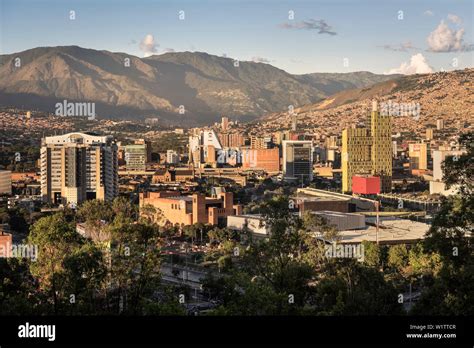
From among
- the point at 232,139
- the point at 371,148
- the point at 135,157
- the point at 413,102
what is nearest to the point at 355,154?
the point at 371,148

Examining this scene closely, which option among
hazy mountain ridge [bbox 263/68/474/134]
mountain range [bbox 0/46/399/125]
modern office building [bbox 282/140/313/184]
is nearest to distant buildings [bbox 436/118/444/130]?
hazy mountain ridge [bbox 263/68/474/134]

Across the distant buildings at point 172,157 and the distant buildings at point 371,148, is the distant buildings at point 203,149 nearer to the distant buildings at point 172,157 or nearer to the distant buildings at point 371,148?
the distant buildings at point 172,157

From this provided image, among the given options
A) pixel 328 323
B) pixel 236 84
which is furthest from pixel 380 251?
pixel 236 84

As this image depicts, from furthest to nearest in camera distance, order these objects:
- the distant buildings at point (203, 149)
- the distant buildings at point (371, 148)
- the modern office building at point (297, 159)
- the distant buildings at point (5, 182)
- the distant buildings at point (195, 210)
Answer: the distant buildings at point (203, 149), the modern office building at point (297, 159), the distant buildings at point (371, 148), the distant buildings at point (5, 182), the distant buildings at point (195, 210)

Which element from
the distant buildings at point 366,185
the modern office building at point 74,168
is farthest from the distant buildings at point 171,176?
the modern office building at point 74,168

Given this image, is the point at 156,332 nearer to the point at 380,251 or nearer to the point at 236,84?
the point at 380,251

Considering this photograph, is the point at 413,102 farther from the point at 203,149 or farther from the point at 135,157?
the point at 135,157
